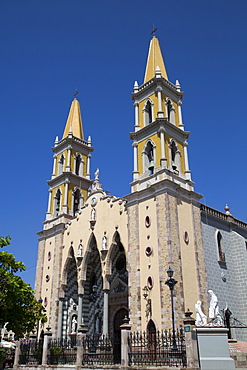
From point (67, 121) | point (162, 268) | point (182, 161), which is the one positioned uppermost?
point (67, 121)

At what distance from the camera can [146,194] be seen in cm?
2520

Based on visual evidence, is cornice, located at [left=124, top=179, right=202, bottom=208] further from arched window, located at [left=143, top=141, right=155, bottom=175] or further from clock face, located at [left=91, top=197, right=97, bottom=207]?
clock face, located at [left=91, top=197, right=97, bottom=207]

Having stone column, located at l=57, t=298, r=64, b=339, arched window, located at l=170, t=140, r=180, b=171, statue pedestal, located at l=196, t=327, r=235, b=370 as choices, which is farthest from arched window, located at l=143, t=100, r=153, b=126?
statue pedestal, located at l=196, t=327, r=235, b=370

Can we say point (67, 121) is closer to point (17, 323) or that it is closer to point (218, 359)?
point (17, 323)

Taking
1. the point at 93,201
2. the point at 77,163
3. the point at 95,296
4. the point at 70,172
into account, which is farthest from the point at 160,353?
the point at 77,163

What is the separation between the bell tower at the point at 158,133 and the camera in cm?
2598

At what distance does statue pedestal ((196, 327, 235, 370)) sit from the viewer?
12.7 meters

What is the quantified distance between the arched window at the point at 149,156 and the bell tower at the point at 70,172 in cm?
986

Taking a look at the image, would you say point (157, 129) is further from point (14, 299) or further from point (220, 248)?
point (14, 299)

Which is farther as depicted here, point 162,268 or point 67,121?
point 67,121

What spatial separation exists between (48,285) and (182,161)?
1555 centimetres

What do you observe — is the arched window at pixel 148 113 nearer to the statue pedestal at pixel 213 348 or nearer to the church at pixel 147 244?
the church at pixel 147 244

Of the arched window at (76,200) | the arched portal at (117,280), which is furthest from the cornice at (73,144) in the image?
the arched portal at (117,280)

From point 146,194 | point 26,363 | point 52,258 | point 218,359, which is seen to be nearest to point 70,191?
point 52,258
